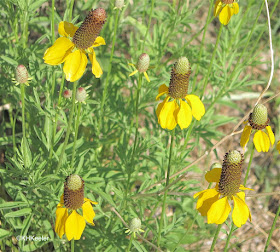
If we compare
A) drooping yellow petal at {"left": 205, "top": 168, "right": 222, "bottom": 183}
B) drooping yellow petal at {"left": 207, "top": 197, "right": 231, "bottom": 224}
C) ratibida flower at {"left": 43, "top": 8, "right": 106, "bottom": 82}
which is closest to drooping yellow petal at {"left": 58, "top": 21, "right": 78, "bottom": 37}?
ratibida flower at {"left": 43, "top": 8, "right": 106, "bottom": 82}

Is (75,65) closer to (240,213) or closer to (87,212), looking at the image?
(87,212)

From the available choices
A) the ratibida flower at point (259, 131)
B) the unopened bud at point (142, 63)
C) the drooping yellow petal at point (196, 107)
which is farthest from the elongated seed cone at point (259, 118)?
the unopened bud at point (142, 63)

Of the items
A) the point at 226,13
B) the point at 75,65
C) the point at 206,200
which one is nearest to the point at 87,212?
the point at 206,200

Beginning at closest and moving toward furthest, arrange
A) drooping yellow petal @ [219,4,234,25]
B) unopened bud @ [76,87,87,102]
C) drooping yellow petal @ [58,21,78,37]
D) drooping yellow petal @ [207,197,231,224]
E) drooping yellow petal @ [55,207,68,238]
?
drooping yellow petal @ [207,197,231,224] < drooping yellow petal @ [55,207,68,238] < drooping yellow petal @ [58,21,78,37] < unopened bud @ [76,87,87,102] < drooping yellow petal @ [219,4,234,25]

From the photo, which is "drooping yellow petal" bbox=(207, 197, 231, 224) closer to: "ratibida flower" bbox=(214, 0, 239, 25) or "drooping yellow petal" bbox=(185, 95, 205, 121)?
"drooping yellow petal" bbox=(185, 95, 205, 121)

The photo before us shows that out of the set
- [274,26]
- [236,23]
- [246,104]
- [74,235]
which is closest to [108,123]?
[236,23]

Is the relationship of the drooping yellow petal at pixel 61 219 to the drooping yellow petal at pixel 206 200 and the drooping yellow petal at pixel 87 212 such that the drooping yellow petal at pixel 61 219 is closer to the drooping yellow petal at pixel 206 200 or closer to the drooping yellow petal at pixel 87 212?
the drooping yellow petal at pixel 87 212

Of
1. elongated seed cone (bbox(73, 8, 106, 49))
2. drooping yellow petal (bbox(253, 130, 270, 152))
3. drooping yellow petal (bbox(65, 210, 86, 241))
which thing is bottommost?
drooping yellow petal (bbox(65, 210, 86, 241))
